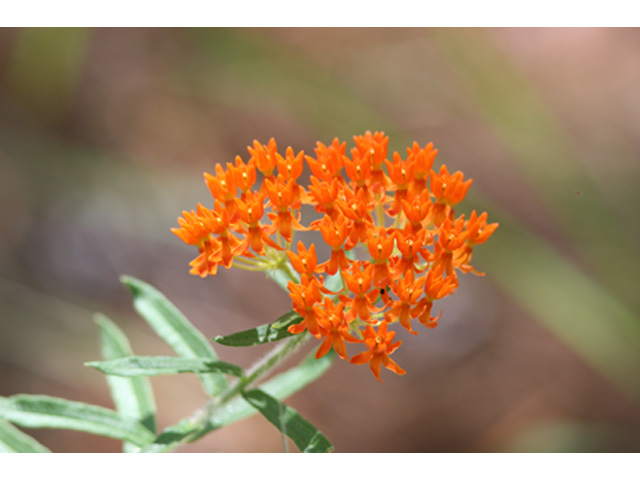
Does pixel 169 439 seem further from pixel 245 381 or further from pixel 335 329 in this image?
pixel 335 329

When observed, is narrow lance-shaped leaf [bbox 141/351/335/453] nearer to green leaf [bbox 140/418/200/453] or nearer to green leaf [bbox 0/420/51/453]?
green leaf [bbox 140/418/200/453]

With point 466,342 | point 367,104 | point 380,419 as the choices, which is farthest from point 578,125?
point 380,419

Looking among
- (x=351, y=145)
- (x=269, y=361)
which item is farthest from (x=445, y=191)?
(x=351, y=145)

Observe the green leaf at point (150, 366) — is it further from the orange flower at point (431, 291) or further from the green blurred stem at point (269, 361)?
the orange flower at point (431, 291)

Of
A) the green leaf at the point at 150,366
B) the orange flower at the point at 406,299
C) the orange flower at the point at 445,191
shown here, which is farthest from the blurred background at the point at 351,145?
the orange flower at the point at 406,299

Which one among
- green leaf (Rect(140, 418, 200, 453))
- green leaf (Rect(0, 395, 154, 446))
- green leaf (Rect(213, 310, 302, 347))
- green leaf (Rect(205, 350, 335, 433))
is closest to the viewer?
green leaf (Rect(213, 310, 302, 347))

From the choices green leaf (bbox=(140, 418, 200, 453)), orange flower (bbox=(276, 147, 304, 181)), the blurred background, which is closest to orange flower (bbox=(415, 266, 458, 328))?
orange flower (bbox=(276, 147, 304, 181))
